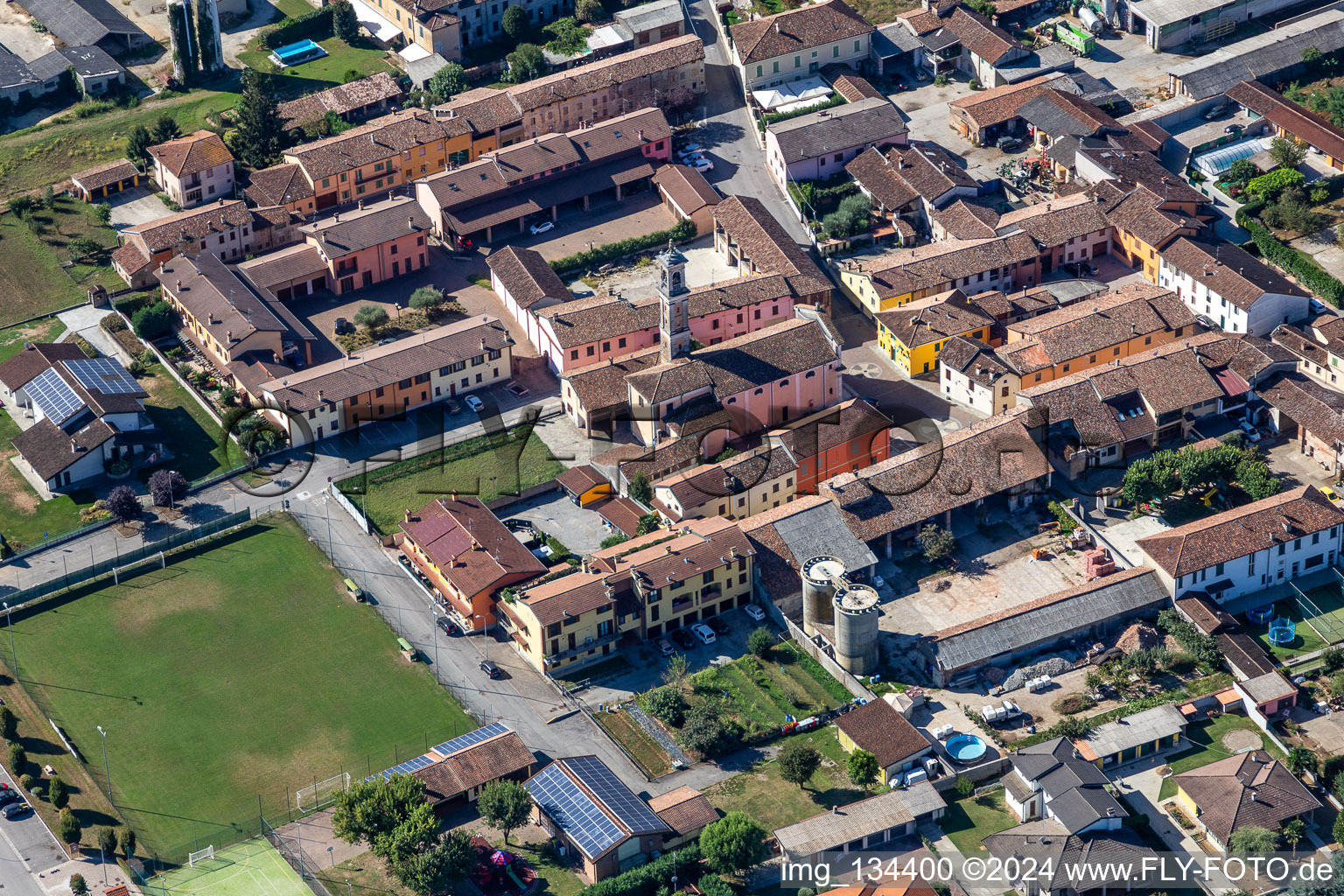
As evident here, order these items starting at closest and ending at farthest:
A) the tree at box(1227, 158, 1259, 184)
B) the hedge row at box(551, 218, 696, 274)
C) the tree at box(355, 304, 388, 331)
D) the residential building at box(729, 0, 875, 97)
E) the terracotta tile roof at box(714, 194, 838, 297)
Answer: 1. the terracotta tile roof at box(714, 194, 838, 297)
2. the tree at box(355, 304, 388, 331)
3. the hedge row at box(551, 218, 696, 274)
4. the tree at box(1227, 158, 1259, 184)
5. the residential building at box(729, 0, 875, 97)

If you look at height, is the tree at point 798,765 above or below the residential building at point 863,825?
above

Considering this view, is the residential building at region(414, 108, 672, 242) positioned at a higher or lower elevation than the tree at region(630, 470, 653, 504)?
higher

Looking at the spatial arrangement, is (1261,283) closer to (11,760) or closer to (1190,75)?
(1190,75)

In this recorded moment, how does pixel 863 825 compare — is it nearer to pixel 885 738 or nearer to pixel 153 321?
pixel 885 738

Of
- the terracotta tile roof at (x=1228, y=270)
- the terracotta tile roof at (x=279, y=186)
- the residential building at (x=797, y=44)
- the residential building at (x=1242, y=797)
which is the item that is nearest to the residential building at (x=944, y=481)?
the terracotta tile roof at (x=1228, y=270)

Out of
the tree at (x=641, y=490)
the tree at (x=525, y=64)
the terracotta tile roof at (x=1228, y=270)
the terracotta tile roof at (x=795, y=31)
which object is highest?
the terracotta tile roof at (x=795, y=31)

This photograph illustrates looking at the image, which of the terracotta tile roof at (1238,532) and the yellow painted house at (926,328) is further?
the yellow painted house at (926,328)

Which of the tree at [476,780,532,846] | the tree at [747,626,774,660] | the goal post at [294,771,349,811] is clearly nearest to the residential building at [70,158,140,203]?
the goal post at [294,771,349,811]

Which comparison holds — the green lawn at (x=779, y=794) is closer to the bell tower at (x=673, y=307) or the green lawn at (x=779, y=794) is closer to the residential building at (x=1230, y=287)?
the bell tower at (x=673, y=307)

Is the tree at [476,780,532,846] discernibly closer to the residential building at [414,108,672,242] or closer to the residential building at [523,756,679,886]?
the residential building at [523,756,679,886]
